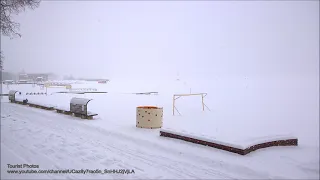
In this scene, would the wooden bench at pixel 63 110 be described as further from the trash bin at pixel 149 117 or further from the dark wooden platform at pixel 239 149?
the dark wooden platform at pixel 239 149

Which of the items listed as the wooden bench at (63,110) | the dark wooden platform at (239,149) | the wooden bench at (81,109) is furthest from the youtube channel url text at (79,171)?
the wooden bench at (63,110)

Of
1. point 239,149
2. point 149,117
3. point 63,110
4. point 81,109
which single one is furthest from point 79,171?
point 63,110

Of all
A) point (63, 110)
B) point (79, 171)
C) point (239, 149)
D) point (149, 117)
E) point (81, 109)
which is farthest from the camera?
point (63, 110)

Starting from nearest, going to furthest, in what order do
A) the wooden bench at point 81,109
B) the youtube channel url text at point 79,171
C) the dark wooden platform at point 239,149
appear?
the youtube channel url text at point 79,171 < the dark wooden platform at point 239,149 < the wooden bench at point 81,109

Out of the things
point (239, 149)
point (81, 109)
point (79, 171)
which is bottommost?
point (79, 171)

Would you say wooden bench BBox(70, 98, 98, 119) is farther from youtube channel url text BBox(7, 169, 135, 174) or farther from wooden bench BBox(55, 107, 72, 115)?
youtube channel url text BBox(7, 169, 135, 174)

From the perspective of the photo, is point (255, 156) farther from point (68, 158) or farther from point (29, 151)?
point (29, 151)

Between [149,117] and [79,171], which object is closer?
[79,171]

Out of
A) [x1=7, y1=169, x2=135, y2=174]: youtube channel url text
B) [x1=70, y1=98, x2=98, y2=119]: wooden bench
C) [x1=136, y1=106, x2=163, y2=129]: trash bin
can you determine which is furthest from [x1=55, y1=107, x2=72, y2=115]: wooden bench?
[x1=7, y1=169, x2=135, y2=174]: youtube channel url text

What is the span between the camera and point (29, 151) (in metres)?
6.14

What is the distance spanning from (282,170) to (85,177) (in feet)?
15.2

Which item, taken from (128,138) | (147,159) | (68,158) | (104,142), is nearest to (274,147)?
(147,159)

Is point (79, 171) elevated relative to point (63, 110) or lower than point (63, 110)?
lower

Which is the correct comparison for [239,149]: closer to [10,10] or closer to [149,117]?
[149,117]
